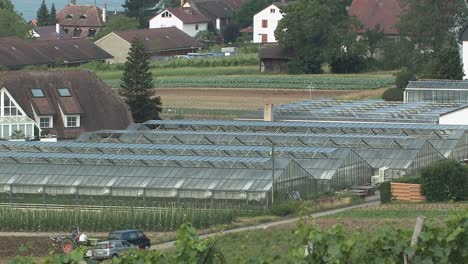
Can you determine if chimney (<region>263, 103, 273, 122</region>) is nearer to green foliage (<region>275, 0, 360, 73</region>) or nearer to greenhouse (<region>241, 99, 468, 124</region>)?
greenhouse (<region>241, 99, 468, 124</region>)

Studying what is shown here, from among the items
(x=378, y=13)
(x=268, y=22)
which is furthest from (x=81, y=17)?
(x=378, y=13)

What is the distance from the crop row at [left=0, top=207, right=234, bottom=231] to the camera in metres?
44.2

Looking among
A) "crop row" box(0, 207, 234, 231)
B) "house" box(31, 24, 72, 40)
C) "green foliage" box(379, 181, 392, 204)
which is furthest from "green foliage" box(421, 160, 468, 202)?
"house" box(31, 24, 72, 40)

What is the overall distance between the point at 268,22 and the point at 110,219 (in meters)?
78.1

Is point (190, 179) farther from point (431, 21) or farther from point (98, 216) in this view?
point (431, 21)

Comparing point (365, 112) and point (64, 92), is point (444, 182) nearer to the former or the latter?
point (365, 112)

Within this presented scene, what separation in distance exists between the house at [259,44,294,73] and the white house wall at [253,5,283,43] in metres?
20.2

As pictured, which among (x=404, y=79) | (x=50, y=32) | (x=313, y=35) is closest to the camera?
(x=404, y=79)

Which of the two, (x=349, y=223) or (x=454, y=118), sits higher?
(x=454, y=118)

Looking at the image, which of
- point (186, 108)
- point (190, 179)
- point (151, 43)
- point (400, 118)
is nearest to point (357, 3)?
point (151, 43)

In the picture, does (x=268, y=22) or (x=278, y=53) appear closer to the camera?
(x=278, y=53)

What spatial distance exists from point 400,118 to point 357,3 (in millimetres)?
45536

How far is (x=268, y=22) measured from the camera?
121562 millimetres

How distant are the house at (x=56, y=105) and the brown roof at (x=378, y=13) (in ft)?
130
